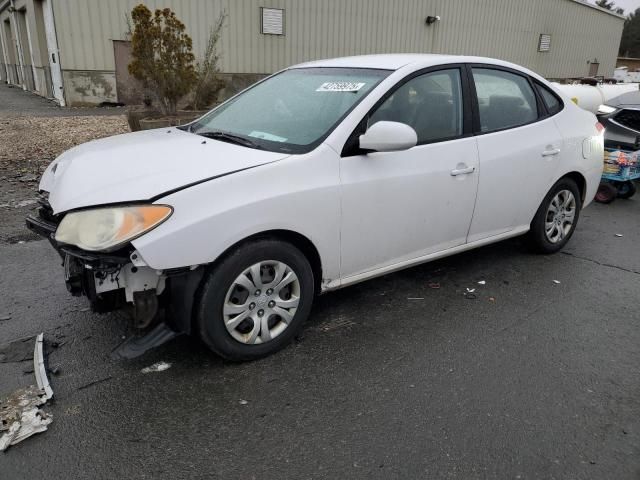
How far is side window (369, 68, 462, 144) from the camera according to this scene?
354 cm

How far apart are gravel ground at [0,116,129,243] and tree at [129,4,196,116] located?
1474 millimetres

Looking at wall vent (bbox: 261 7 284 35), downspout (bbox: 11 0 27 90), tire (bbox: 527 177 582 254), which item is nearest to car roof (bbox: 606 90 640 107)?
tire (bbox: 527 177 582 254)

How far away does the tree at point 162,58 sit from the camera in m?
8.57

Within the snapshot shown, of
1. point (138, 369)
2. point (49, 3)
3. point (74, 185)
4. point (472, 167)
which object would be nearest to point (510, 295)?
point (472, 167)

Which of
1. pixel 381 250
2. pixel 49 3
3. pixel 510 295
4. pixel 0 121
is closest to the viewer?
pixel 381 250

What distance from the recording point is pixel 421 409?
9.07 feet

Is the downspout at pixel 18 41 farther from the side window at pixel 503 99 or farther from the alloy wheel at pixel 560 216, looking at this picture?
the alloy wheel at pixel 560 216

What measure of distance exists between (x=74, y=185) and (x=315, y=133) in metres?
1.43

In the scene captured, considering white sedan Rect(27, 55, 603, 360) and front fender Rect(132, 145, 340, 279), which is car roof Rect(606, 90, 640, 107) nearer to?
white sedan Rect(27, 55, 603, 360)

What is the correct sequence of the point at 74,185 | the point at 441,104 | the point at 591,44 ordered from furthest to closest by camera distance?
the point at 591,44
the point at 441,104
the point at 74,185

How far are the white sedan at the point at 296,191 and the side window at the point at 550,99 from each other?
0.05 metres

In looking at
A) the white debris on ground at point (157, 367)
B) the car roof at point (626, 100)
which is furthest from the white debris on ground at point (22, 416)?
the car roof at point (626, 100)

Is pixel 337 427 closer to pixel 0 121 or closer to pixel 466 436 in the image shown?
pixel 466 436

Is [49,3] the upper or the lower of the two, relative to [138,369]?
upper
